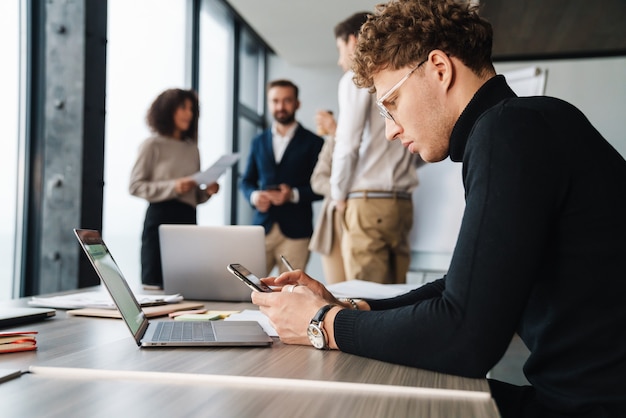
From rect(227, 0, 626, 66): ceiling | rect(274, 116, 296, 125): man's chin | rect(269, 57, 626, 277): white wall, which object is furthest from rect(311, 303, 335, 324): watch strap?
rect(274, 116, 296, 125): man's chin

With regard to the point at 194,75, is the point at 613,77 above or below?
below

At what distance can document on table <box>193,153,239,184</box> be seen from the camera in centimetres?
299

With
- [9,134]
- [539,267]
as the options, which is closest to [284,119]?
[9,134]

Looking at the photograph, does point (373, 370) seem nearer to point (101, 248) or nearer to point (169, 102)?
point (101, 248)

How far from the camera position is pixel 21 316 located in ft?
3.94

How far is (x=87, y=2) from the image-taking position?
2943mm

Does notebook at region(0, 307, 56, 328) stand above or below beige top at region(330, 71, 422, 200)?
below

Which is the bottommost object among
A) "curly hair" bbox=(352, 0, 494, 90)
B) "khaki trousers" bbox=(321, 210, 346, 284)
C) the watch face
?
"khaki trousers" bbox=(321, 210, 346, 284)

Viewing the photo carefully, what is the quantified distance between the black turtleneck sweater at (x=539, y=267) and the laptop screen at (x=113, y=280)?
397 mm

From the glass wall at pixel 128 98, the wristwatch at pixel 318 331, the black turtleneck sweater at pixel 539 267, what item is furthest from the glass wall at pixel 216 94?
the black turtleneck sweater at pixel 539 267

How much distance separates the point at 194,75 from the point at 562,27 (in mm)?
2766

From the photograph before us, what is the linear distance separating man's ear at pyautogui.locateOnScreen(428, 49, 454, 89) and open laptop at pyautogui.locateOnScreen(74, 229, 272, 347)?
0.52 metres

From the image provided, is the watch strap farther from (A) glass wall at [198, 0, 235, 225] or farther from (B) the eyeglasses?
(A) glass wall at [198, 0, 235, 225]

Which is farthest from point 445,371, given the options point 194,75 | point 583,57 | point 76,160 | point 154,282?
point 194,75
